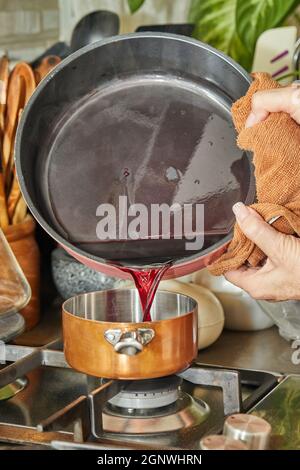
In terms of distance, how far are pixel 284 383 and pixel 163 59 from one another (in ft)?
1.60

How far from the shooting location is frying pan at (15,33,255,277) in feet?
3.85

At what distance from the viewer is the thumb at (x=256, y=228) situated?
3.42ft

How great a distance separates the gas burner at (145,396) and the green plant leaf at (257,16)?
78 centimetres

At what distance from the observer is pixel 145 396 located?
113cm

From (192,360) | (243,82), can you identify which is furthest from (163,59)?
(192,360)

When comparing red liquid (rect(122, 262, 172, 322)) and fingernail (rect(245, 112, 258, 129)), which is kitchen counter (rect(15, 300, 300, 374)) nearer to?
red liquid (rect(122, 262, 172, 322))

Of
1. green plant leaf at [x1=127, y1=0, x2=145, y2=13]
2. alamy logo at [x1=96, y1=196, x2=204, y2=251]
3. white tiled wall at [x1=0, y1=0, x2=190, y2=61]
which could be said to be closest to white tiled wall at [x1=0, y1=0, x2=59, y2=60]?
white tiled wall at [x1=0, y1=0, x2=190, y2=61]

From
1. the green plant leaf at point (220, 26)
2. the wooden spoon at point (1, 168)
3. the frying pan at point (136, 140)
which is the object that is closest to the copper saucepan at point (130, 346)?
the frying pan at point (136, 140)

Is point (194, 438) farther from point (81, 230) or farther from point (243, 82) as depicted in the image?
point (243, 82)

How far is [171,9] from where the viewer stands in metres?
1.70

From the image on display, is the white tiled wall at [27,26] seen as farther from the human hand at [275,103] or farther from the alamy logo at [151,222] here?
the human hand at [275,103]

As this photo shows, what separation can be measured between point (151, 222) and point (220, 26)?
25.5 inches

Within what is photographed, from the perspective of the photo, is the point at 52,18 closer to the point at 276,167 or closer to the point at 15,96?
the point at 15,96

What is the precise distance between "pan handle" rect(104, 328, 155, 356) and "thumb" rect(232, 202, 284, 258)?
17 cm
